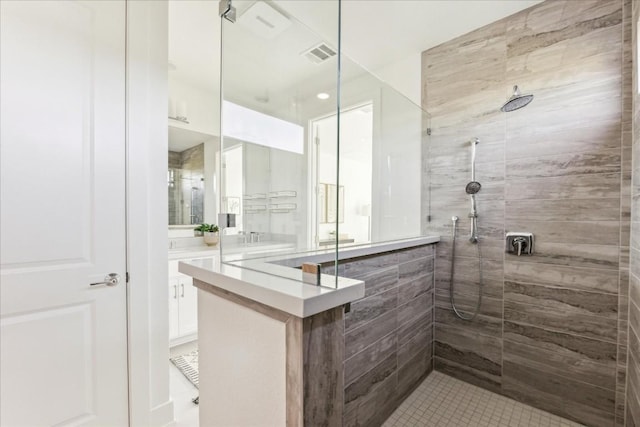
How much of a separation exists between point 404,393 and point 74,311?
6.40ft

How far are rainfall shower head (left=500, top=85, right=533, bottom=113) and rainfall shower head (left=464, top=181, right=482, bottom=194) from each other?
1.70 feet

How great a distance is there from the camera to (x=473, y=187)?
2066 millimetres

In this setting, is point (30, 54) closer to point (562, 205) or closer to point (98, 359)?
point (98, 359)

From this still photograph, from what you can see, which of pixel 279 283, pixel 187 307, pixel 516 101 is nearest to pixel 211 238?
pixel 187 307

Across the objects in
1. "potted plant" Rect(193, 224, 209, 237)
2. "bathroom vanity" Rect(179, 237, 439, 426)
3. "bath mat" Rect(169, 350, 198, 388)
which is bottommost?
"bath mat" Rect(169, 350, 198, 388)

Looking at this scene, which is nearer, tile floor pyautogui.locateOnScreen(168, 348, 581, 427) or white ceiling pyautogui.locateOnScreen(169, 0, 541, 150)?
white ceiling pyautogui.locateOnScreen(169, 0, 541, 150)

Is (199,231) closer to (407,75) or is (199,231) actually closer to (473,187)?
(407,75)

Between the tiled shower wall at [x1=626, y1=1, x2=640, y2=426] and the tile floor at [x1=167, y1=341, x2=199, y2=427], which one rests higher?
the tiled shower wall at [x1=626, y1=1, x2=640, y2=426]

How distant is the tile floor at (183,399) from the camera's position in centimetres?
167

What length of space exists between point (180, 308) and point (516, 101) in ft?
10.2

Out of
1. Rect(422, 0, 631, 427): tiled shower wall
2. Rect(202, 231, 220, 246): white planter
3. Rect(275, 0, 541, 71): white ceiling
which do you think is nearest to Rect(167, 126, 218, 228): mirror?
Rect(202, 231, 220, 246): white planter

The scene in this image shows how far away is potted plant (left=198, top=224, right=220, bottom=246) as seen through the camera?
3.17m

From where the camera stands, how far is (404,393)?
188 centimetres

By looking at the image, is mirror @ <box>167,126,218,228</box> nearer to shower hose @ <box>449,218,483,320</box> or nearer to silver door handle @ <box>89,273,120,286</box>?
silver door handle @ <box>89,273,120,286</box>
